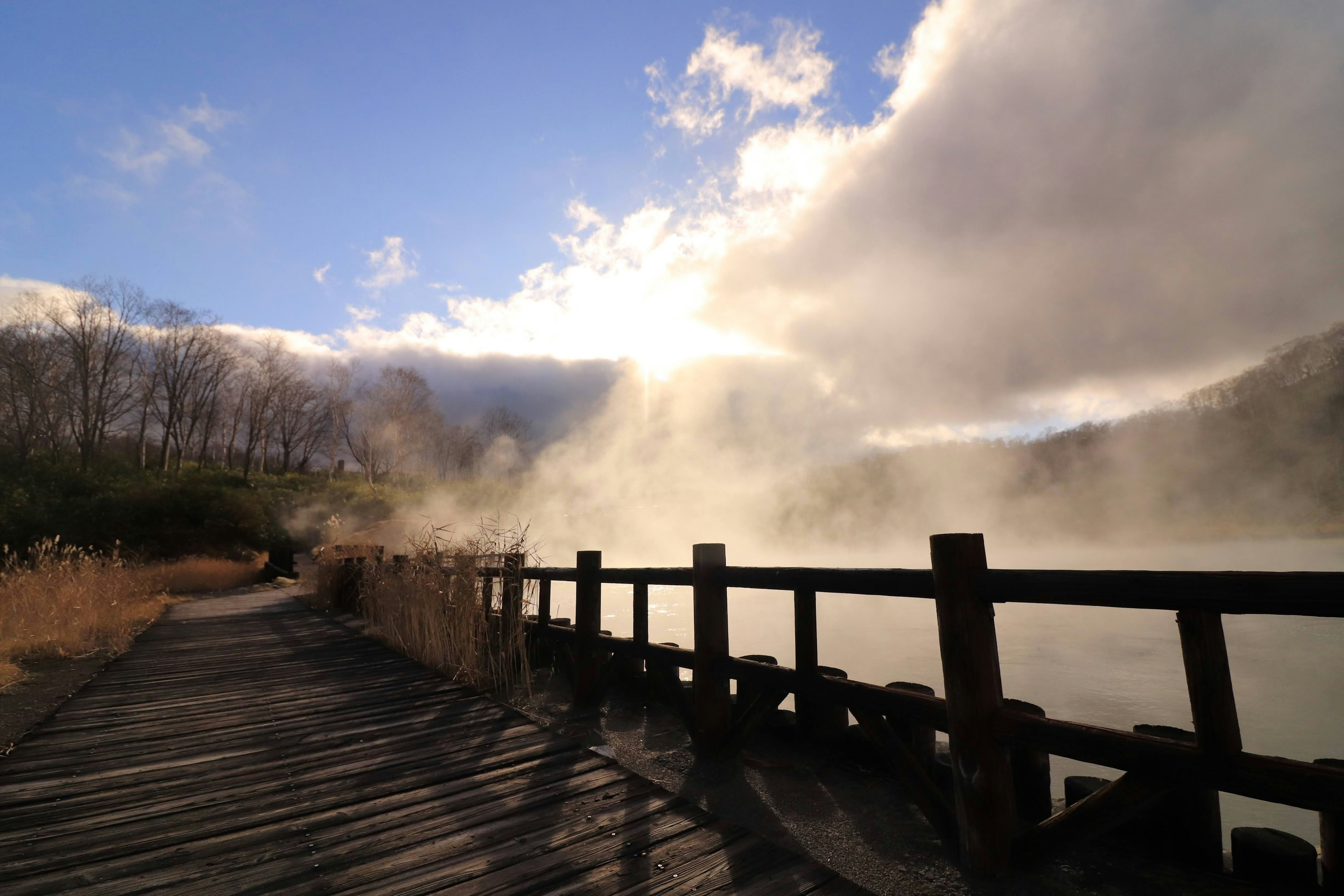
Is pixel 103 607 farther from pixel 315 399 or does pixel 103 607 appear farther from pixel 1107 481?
pixel 1107 481

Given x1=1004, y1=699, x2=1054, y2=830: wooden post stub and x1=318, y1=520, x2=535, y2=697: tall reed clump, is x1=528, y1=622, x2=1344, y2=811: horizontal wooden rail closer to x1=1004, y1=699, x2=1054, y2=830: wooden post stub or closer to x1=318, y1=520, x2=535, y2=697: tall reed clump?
x1=1004, y1=699, x2=1054, y2=830: wooden post stub

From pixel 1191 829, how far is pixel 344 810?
3169 millimetres

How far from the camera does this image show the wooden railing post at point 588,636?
429 centimetres

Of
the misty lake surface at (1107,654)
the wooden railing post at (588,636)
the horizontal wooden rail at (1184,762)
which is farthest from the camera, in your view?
the misty lake surface at (1107,654)

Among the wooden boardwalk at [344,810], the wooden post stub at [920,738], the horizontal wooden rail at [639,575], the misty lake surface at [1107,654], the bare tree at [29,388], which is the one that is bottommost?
the misty lake surface at [1107,654]

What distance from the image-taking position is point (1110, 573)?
5.67ft

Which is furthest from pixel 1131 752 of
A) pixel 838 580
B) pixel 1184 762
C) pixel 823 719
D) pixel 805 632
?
pixel 823 719

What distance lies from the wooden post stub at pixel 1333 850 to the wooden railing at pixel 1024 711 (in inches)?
0.5

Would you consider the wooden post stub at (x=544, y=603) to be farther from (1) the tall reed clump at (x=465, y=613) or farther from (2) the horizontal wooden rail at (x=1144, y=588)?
(2) the horizontal wooden rail at (x=1144, y=588)

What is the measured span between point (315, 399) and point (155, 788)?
164 feet

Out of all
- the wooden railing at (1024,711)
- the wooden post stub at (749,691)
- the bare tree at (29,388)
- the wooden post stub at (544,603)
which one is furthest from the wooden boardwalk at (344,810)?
the bare tree at (29,388)

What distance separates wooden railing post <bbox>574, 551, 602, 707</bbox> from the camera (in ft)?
14.1

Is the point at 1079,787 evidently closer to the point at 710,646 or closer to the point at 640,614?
the point at 710,646

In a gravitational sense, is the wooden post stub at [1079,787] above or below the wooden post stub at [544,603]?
below
